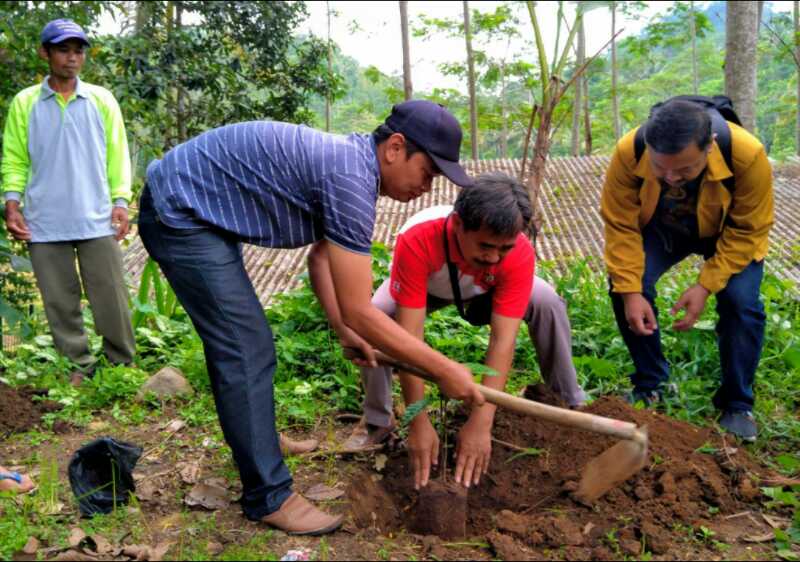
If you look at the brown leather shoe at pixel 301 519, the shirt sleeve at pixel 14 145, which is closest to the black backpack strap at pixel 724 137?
the brown leather shoe at pixel 301 519

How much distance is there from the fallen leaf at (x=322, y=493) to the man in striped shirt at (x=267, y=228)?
0.90 ft

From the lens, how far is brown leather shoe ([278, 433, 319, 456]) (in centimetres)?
330

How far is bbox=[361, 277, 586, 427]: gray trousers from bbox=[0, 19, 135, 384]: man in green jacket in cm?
181

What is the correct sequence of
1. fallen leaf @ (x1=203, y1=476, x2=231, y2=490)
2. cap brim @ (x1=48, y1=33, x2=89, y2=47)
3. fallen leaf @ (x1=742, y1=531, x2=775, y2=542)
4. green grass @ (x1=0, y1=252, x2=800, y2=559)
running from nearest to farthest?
fallen leaf @ (x1=742, y1=531, x2=775, y2=542) → fallen leaf @ (x1=203, y1=476, x2=231, y2=490) → green grass @ (x1=0, y1=252, x2=800, y2=559) → cap brim @ (x1=48, y1=33, x2=89, y2=47)

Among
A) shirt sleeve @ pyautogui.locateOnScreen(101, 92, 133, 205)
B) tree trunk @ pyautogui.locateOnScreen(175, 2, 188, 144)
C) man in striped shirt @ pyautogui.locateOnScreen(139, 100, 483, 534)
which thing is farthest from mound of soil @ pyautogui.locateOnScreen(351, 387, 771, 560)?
tree trunk @ pyautogui.locateOnScreen(175, 2, 188, 144)

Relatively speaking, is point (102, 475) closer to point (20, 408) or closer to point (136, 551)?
point (136, 551)

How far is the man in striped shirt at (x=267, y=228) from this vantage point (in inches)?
90.7

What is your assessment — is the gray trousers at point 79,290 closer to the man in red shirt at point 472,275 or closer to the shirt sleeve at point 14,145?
the shirt sleeve at point 14,145

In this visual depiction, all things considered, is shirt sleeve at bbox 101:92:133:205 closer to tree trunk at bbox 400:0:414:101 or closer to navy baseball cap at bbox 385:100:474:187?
navy baseball cap at bbox 385:100:474:187

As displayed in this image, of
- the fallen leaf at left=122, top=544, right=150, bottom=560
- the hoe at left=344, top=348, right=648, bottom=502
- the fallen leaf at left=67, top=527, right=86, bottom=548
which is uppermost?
the hoe at left=344, top=348, right=648, bottom=502

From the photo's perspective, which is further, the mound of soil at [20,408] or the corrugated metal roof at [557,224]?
the corrugated metal roof at [557,224]

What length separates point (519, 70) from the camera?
20.0 m

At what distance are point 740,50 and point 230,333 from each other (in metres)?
7.92

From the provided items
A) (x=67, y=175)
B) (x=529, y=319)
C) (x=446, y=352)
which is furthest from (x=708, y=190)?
(x=67, y=175)
